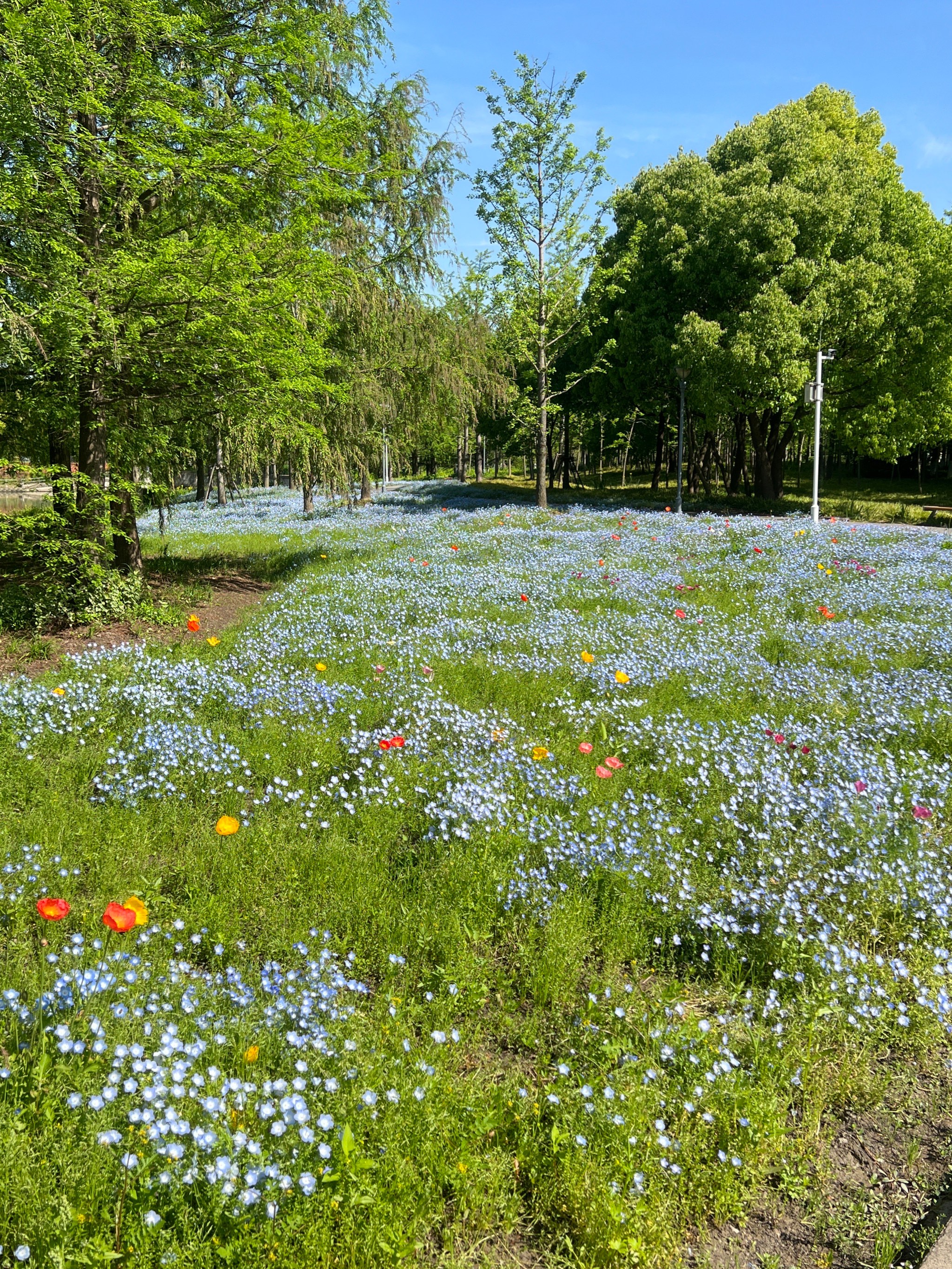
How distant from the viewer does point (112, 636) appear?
27.6ft

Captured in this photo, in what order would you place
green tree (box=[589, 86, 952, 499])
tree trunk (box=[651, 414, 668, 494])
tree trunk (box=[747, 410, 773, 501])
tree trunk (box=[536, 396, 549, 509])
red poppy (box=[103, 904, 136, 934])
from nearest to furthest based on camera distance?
red poppy (box=[103, 904, 136, 934]), green tree (box=[589, 86, 952, 499]), tree trunk (box=[536, 396, 549, 509]), tree trunk (box=[747, 410, 773, 501]), tree trunk (box=[651, 414, 668, 494])

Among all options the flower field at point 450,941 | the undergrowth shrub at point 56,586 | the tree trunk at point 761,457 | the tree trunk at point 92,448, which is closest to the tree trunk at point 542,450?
the tree trunk at point 761,457

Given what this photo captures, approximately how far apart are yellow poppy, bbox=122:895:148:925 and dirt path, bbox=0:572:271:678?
4349 millimetres

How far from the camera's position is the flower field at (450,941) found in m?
2.18

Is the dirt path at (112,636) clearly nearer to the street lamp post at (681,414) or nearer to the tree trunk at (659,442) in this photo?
the street lamp post at (681,414)

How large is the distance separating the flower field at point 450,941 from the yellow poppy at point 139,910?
1.4 inches

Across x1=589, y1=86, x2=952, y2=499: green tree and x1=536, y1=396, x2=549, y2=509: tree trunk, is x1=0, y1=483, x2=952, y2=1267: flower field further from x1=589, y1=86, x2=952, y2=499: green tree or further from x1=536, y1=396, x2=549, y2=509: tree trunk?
x1=589, y1=86, x2=952, y2=499: green tree

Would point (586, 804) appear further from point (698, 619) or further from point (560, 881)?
point (698, 619)

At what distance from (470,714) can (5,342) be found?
5792mm

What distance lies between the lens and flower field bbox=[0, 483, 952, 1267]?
85.8 inches

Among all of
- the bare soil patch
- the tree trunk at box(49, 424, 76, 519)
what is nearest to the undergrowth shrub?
the tree trunk at box(49, 424, 76, 519)

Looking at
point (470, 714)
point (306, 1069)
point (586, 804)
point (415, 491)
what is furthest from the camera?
point (415, 491)

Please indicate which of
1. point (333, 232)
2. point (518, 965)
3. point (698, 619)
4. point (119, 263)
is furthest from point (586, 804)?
point (333, 232)

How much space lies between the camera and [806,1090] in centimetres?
279
